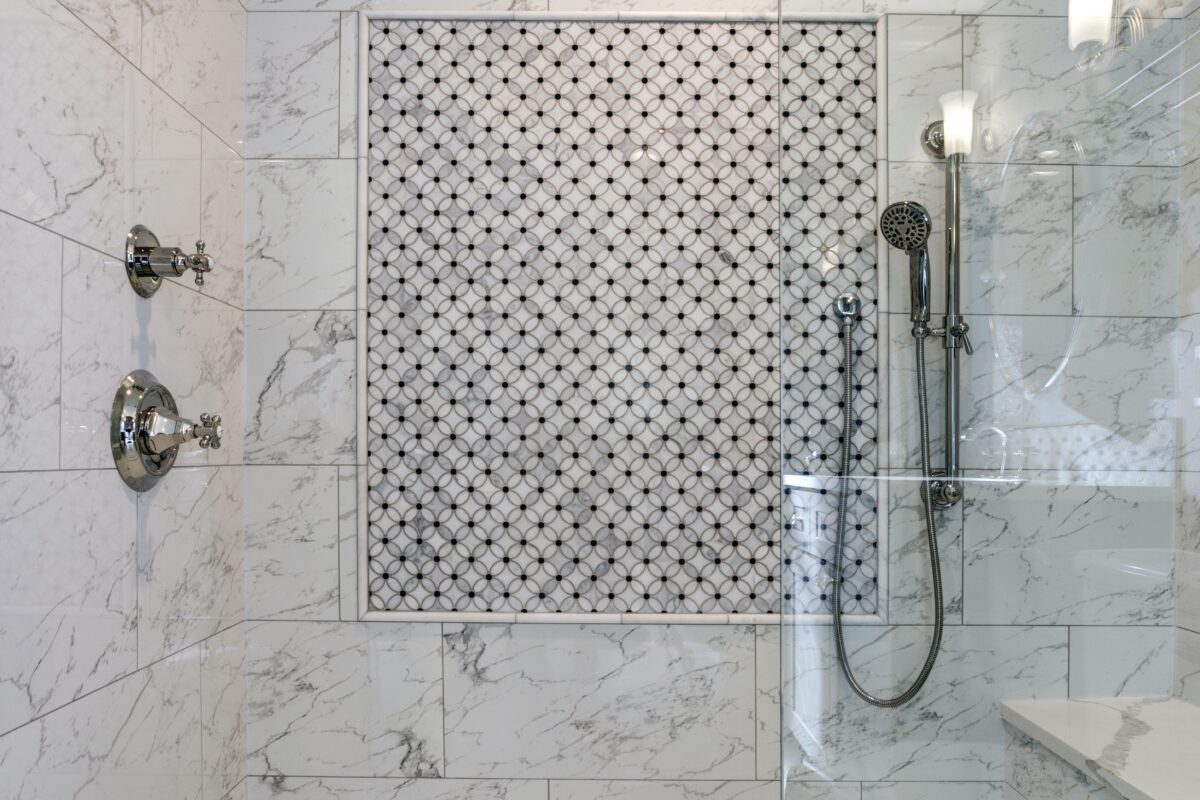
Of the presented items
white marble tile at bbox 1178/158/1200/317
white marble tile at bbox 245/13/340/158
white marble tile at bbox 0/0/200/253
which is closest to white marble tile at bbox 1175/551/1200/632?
white marble tile at bbox 1178/158/1200/317

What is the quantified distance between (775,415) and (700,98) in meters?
0.67

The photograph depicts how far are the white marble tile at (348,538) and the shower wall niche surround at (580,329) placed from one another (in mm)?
33

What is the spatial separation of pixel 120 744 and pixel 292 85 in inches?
50.1

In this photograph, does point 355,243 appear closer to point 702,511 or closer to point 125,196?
point 125,196

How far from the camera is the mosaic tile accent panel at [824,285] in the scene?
4.09 ft

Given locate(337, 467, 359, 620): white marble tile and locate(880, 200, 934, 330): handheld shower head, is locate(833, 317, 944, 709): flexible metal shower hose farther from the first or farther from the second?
locate(337, 467, 359, 620): white marble tile

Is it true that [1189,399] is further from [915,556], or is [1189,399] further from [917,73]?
[917,73]

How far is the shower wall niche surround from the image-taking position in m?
1.83

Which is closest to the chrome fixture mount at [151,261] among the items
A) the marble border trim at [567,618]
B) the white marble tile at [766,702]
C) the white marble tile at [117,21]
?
the white marble tile at [117,21]

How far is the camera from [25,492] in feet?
3.70

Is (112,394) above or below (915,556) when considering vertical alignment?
above

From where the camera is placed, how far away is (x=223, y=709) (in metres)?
1.72

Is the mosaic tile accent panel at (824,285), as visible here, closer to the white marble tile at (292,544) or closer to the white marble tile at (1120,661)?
the white marble tile at (1120,661)

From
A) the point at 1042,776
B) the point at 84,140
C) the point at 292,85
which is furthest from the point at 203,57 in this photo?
the point at 1042,776
